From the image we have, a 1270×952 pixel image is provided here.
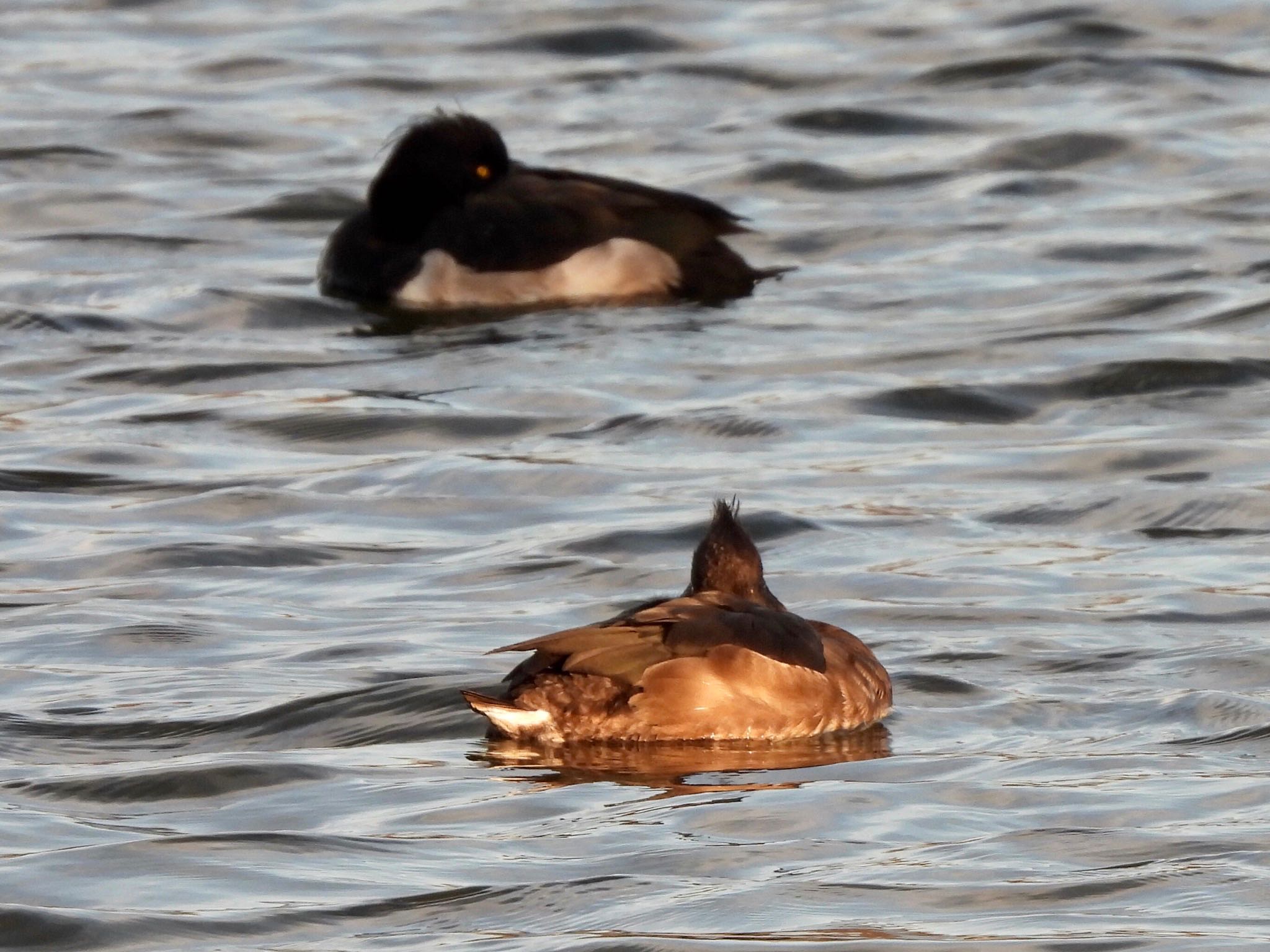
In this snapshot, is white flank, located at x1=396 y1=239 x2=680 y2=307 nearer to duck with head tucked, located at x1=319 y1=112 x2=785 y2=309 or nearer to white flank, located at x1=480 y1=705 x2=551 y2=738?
duck with head tucked, located at x1=319 y1=112 x2=785 y2=309

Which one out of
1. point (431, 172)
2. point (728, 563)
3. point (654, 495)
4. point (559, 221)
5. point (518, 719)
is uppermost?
point (431, 172)

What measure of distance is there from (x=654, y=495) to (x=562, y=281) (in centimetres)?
406

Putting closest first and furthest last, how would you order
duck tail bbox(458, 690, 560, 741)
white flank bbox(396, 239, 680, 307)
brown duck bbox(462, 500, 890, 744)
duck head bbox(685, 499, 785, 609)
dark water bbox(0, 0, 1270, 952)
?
dark water bbox(0, 0, 1270, 952) → duck tail bbox(458, 690, 560, 741) → brown duck bbox(462, 500, 890, 744) → duck head bbox(685, 499, 785, 609) → white flank bbox(396, 239, 680, 307)

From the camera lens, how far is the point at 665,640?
740 cm

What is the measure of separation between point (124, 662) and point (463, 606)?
3.83 ft

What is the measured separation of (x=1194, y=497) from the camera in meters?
10.4

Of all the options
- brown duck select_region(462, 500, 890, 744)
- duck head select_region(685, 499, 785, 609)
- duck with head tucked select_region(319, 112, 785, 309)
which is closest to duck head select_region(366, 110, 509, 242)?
duck with head tucked select_region(319, 112, 785, 309)

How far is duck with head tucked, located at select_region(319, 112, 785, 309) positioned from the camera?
47.3 ft

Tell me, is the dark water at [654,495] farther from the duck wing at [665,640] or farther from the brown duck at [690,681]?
the duck wing at [665,640]

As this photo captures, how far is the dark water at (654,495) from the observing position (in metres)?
6.22

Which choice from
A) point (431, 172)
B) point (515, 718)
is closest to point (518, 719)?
point (515, 718)

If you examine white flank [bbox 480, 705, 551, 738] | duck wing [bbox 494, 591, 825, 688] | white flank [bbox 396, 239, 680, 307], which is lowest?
white flank [bbox 396, 239, 680, 307]

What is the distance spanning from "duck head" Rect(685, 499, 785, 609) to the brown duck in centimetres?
13

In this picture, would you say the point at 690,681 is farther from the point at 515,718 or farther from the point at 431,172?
the point at 431,172
